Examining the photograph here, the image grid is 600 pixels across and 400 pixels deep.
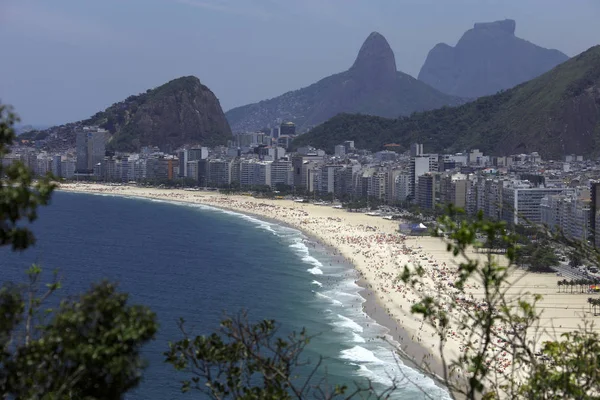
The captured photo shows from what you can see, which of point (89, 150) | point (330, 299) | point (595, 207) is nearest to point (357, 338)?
point (330, 299)

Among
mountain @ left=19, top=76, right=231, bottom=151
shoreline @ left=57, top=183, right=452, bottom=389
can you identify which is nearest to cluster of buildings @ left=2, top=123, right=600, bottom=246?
shoreline @ left=57, top=183, right=452, bottom=389

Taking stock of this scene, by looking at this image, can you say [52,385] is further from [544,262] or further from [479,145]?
[479,145]

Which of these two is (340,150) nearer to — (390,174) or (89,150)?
(89,150)

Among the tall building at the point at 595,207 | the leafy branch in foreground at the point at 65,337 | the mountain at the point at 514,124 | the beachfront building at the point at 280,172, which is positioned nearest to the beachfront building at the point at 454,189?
the tall building at the point at 595,207

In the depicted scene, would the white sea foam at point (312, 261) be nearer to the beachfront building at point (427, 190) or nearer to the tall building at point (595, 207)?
the tall building at point (595, 207)

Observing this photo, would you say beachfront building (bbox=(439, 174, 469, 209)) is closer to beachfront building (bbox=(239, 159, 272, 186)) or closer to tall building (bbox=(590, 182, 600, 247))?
tall building (bbox=(590, 182, 600, 247))

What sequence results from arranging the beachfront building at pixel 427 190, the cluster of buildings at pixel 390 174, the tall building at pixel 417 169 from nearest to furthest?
1. the cluster of buildings at pixel 390 174
2. the beachfront building at pixel 427 190
3. the tall building at pixel 417 169
